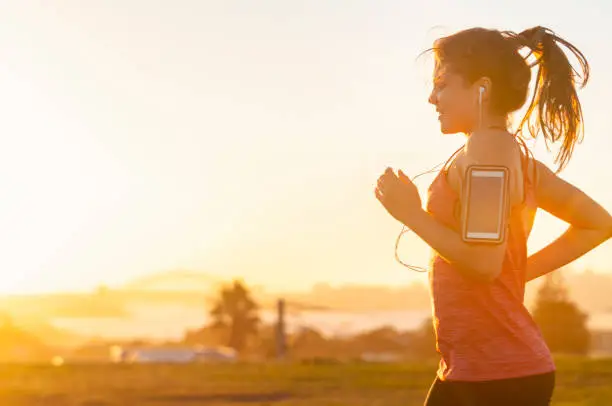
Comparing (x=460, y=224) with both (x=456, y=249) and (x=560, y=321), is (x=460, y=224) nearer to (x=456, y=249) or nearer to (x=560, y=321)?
(x=456, y=249)

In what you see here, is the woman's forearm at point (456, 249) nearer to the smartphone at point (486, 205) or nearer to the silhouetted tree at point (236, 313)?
the smartphone at point (486, 205)

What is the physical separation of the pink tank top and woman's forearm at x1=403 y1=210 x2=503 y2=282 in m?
0.09

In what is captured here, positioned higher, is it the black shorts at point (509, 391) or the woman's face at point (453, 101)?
the woman's face at point (453, 101)

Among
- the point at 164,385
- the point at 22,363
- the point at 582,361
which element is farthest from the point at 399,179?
the point at 22,363

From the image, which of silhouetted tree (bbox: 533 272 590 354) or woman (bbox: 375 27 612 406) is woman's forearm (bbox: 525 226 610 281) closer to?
woman (bbox: 375 27 612 406)

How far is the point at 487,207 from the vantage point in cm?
304

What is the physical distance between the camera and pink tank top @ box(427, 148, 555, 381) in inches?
129

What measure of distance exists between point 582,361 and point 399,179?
456 inches

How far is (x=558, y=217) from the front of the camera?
12.1ft

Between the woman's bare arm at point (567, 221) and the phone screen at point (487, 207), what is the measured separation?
1.68ft

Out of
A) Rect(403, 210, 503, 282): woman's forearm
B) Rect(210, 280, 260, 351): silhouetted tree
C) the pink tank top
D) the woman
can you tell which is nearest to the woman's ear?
the woman

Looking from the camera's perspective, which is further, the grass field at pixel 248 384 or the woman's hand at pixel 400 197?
the grass field at pixel 248 384

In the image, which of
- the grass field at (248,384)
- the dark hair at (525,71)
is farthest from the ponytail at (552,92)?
the grass field at (248,384)

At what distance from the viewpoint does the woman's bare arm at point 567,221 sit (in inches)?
139
